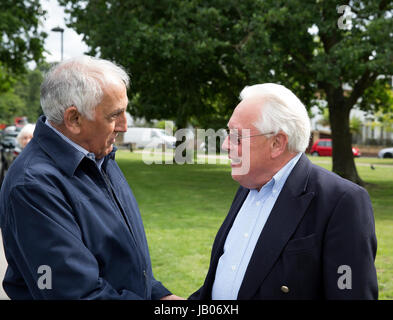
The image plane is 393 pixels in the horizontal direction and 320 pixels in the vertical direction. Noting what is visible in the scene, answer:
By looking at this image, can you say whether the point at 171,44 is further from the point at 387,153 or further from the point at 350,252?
the point at 387,153

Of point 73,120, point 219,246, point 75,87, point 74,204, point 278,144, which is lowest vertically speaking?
point 219,246

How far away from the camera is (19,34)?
2034 centimetres

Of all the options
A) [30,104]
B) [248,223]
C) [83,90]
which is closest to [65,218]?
[83,90]

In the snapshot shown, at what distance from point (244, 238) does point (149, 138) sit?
3820 cm

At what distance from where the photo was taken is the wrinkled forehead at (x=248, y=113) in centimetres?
227

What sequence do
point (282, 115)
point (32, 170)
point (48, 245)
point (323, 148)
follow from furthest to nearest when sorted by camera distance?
point (323, 148), point (282, 115), point (32, 170), point (48, 245)

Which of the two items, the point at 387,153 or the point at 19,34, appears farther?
the point at 387,153

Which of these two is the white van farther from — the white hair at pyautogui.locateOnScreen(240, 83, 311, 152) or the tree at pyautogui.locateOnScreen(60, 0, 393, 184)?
the white hair at pyautogui.locateOnScreen(240, 83, 311, 152)

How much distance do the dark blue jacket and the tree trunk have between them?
617 inches

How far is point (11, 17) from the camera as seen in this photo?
1798cm

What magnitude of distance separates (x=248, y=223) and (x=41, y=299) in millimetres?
1019

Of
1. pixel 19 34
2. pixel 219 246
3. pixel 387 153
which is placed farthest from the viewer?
pixel 387 153

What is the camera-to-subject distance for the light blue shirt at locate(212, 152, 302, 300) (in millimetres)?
2248

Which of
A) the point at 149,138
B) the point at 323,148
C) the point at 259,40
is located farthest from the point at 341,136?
the point at 323,148
